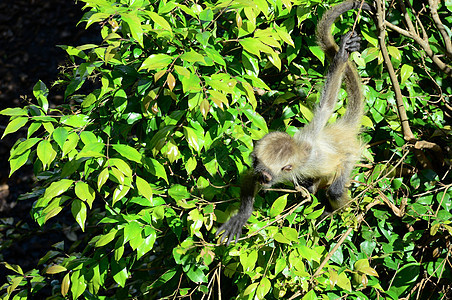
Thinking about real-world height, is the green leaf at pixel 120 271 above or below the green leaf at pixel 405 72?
below

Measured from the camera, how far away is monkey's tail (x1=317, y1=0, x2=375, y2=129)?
→ 2.57m

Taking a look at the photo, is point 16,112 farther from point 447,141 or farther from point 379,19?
point 447,141

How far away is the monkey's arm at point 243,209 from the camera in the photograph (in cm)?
264

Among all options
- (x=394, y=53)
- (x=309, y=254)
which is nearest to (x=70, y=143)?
(x=309, y=254)

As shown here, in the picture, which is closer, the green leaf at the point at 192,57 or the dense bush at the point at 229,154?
the green leaf at the point at 192,57

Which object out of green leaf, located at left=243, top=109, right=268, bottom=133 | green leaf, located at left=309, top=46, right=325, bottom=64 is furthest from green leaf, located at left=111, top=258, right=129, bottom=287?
green leaf, located at left=309, top=46, right=325, bottom=64

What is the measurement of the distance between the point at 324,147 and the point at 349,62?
529mm

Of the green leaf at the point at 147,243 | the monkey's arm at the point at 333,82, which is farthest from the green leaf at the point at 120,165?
the monkey's arm at the point at 333,82

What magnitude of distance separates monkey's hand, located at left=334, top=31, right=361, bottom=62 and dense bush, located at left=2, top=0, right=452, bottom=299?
0.18 feet

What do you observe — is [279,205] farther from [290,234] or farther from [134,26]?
[134,26]

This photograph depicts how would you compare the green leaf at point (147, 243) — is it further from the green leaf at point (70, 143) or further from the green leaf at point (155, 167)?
the green leaf at point (70, 143)

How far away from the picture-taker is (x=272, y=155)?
2.47 metres

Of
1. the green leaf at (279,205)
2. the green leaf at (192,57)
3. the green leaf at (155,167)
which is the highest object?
the green leaf at (192,57)

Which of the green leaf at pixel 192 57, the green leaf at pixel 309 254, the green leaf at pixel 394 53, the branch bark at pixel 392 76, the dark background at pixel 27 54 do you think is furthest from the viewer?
the dark background at pixel 27 54
